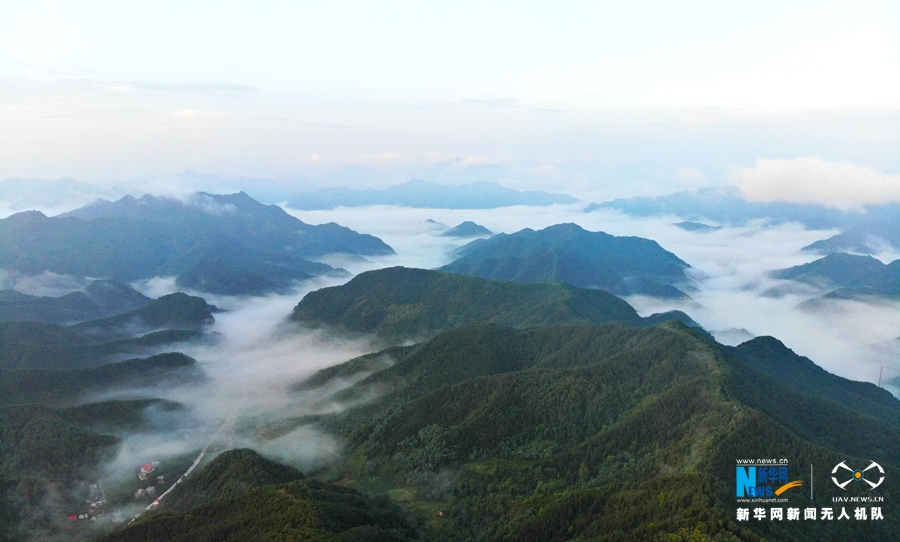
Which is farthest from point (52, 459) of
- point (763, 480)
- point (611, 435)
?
point (763, 480)

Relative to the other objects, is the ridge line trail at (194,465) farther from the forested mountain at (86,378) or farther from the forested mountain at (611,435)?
the forested mountain at (611,435)

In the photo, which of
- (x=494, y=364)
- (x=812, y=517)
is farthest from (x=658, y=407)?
(x=494, y=364)

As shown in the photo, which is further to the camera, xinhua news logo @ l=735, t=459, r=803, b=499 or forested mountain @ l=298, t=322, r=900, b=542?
forested mountain @ l=298, t=322, r=900, b=542

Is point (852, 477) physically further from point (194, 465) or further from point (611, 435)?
point (194, 465)

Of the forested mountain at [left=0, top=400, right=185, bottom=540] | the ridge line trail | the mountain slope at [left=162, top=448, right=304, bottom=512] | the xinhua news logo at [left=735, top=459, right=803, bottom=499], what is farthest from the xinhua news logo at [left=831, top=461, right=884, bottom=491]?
the forested mountain at [left=0, top=400, right=185, bottom=540]

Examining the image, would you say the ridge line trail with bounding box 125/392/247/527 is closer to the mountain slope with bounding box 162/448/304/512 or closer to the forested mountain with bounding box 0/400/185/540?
the mountain slope with bounding box 162/448/304/512

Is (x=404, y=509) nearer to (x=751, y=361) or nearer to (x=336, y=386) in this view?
(x=336, y=386)
